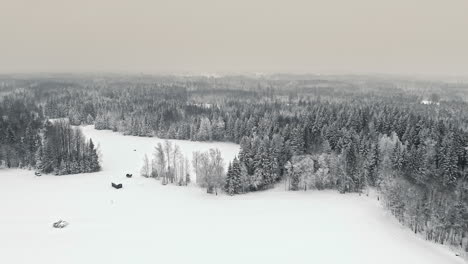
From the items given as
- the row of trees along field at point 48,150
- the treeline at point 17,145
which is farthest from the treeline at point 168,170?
the treeline at point 17,145

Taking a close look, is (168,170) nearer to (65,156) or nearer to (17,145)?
(65,156)

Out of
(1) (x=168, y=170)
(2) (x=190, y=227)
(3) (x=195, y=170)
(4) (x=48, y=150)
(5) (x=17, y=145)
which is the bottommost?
(2) (x=190, y=227)

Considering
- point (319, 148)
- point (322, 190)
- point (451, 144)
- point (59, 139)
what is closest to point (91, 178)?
point (59, 139)

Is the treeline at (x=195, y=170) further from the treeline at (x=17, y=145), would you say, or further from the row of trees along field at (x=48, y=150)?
the treeline at (x=17, y=145)

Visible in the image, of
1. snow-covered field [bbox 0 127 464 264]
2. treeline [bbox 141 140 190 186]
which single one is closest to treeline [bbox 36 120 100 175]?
snow-covered field [bbox 0 127 464 264]

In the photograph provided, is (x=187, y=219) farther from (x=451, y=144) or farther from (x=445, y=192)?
(x=451, y=144)

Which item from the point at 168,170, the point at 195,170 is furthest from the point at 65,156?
the point at 195,170

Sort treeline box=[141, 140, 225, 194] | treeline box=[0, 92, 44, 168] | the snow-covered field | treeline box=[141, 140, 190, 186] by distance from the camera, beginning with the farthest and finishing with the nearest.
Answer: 1. treeline box=[0, 92, 44, 168]
2. treeline box=[141, 140, 190, 186]
3. treeline box=[141, 140, 225, 194]
4. the snow-covered field

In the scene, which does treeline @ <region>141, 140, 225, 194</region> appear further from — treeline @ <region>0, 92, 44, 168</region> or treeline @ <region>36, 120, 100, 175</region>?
treeline @ <region>0, 92, 44, 168</region>
